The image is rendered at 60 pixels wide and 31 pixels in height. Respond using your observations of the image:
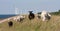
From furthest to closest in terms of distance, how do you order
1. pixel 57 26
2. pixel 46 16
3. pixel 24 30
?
pixel 46 16, pixel 24 30, pixel 57 26

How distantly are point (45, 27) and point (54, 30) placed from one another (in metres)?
0.84

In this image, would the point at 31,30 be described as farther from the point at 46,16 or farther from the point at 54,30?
the point at 46,16

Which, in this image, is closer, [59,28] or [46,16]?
[59,28]

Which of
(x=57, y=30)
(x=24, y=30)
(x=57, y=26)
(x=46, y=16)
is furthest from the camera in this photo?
(x=46, y=16)

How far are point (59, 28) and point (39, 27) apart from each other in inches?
47.6

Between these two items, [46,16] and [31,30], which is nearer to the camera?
[31,30]

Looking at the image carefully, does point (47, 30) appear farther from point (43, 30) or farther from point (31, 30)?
point (31, 30)

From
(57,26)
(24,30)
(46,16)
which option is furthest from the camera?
(46,16)

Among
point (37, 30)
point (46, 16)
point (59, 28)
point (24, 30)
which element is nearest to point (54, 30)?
point (59, 28)

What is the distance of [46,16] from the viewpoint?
55.8 feet

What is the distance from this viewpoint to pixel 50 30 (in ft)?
33.9

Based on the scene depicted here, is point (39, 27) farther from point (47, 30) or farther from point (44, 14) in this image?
point (44, 14)

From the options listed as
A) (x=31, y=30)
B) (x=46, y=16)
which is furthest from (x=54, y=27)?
(x=46, y=16)

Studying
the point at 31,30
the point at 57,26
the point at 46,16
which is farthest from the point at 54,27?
the point at 46,16
